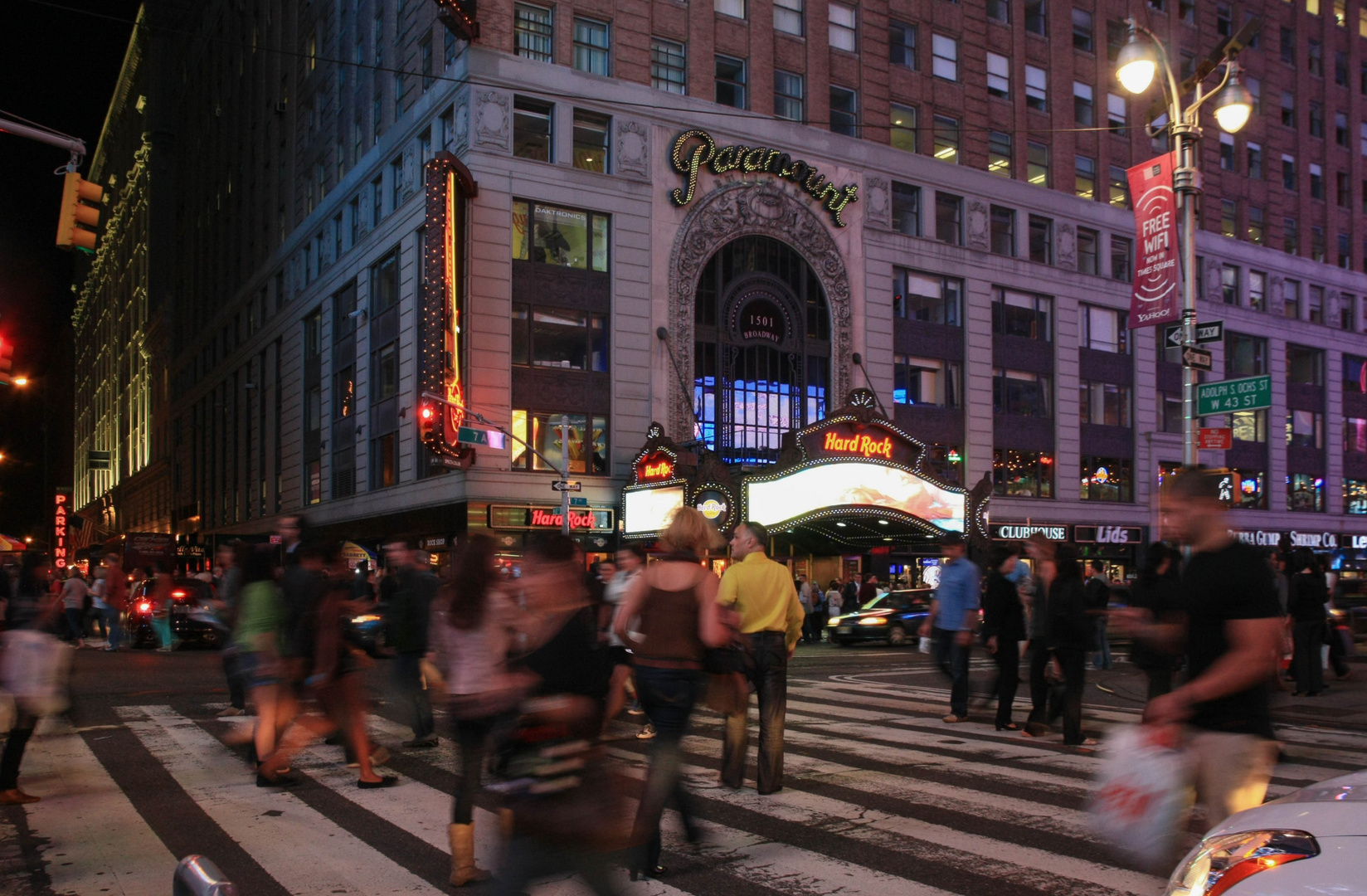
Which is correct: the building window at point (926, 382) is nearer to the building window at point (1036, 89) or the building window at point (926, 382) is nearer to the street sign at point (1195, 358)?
the building window at point (1036, 89)

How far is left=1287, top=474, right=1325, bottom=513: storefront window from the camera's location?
1961 inches

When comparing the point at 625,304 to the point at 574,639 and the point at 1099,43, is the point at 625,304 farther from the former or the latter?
the point at 574,639

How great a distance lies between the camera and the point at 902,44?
137ft

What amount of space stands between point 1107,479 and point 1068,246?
31.8ft

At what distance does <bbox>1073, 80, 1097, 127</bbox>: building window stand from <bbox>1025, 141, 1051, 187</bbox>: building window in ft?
7.40

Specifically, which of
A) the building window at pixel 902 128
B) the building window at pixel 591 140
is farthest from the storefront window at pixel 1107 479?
the building window at pixel 591 140

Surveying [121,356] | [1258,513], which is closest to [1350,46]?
[1258,513]

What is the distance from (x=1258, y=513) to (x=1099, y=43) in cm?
2150

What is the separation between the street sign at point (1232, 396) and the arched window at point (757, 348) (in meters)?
21.7

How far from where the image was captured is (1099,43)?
46.1 metres

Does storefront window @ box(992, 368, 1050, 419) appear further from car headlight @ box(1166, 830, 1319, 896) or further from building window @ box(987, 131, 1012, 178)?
car headlight @ box(1166, 830, 1319, 896)

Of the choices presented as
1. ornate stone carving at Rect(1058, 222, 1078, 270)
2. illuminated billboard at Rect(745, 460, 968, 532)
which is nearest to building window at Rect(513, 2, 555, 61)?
illuminated billboard at Rect(745, 460, 968, 532)

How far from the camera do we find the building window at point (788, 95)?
127 ft

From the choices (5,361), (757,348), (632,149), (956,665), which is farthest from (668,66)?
(956,665)
